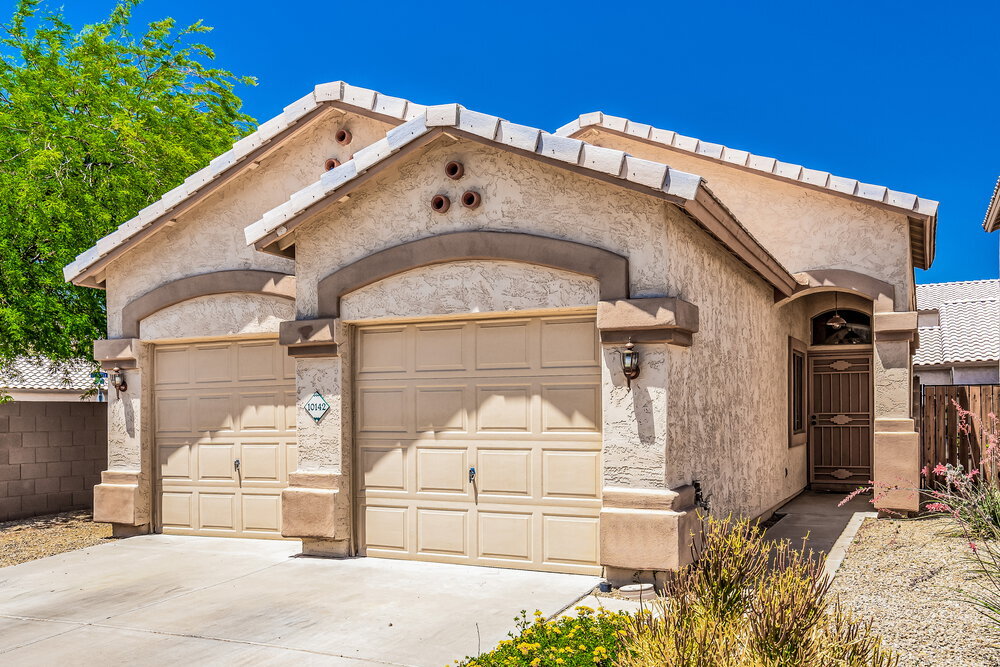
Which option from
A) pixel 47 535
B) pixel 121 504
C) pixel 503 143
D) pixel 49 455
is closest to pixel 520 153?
pixel 503 143

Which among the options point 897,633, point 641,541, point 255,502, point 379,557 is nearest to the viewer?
point 897,633

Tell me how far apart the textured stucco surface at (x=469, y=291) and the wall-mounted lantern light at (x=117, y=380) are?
3.90 meters

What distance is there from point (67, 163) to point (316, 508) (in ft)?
26.6

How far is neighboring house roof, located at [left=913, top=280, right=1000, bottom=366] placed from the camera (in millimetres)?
18438

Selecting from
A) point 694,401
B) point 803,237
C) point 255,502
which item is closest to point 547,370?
point 694,401

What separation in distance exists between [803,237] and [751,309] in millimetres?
2150

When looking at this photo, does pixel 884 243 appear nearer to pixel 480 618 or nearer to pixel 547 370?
pixel 547 370

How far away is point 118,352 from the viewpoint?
1103cm

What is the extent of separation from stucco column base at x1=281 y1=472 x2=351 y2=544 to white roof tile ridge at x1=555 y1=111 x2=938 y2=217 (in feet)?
23.1

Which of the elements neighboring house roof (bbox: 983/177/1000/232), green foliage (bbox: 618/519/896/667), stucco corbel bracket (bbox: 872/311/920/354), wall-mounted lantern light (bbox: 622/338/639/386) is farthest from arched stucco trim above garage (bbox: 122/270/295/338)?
neighboring house roof (bbox: 983/177/1000/232)

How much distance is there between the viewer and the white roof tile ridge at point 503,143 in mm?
7133

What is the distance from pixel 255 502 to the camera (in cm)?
1038

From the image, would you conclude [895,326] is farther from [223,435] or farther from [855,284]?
[223,435]

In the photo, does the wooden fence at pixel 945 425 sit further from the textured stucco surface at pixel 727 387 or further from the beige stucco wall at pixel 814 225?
the textured stucco surface at pixel 727 387
